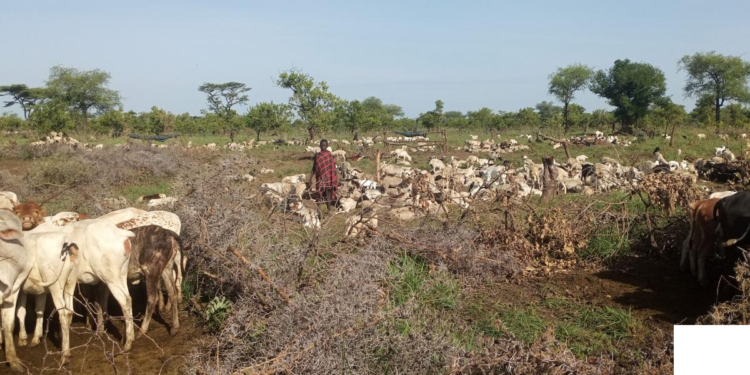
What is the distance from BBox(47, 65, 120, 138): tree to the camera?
37.8 metres

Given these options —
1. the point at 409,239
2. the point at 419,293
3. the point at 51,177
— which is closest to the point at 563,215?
the point at 409,239

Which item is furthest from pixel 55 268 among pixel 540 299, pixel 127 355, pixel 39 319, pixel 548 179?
pixel 548 179

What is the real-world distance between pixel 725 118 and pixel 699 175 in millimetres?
26141

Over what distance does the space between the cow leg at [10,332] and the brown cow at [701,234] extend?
675 centimetres

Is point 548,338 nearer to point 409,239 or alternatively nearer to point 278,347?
point 278,347

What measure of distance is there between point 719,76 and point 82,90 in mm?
42457

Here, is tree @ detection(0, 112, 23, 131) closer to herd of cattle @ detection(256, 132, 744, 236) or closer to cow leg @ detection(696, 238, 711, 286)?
herd of cattle @ detection(256, 132, 744, 236)

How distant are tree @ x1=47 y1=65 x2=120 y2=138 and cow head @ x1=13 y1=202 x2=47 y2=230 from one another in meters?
32.6

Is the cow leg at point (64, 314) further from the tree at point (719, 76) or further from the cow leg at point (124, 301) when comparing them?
the tree at point (719, 76)

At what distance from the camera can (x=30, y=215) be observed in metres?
6.84

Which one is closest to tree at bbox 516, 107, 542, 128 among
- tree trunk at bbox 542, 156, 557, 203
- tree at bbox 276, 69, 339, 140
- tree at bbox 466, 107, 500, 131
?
tree at bbox 466, 107, 500, 131

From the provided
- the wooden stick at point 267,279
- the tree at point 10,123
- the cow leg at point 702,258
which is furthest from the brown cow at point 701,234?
the tree at point 10,123

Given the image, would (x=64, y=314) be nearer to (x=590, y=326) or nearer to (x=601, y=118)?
(x=590, y=326)

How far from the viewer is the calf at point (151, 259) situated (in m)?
6.09
